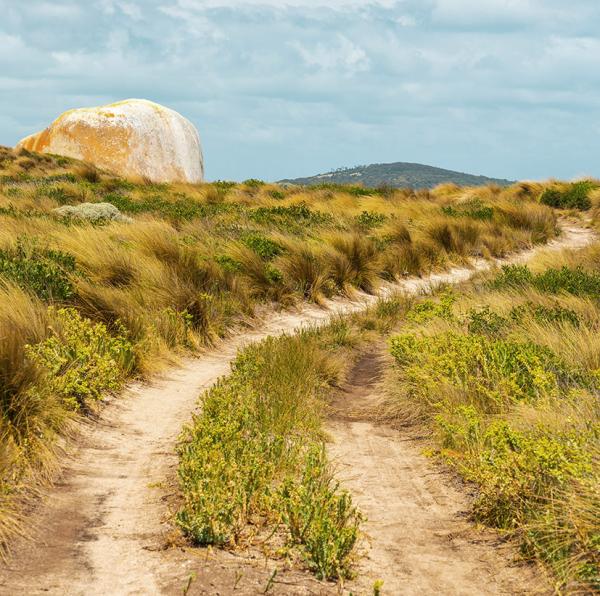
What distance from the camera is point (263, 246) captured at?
1348cm

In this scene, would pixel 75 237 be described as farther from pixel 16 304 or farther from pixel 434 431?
pixel 434 431

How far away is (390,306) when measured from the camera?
40.9ft

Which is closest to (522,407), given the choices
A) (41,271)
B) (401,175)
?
(41,271)

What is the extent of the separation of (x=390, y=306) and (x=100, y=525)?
8.43 meters

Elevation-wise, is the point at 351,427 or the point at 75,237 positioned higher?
the point at 75,237

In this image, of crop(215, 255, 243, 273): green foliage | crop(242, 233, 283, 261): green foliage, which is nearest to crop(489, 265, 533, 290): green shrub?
crop(242, 233, 283, 261): green foliage

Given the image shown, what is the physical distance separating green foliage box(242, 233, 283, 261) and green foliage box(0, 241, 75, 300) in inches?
159

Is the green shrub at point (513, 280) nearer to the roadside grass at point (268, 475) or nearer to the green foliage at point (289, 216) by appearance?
the roadside grass at point (268, 475)

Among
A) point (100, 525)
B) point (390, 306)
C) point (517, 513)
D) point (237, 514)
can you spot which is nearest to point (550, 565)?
point (517, 513)

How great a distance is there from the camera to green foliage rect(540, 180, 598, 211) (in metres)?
31.0

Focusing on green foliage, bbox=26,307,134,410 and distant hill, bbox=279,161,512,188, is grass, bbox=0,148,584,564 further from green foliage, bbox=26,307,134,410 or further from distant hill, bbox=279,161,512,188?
distant hill, bbox=279,161,512,188

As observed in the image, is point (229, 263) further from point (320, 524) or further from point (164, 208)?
point (164, 208)

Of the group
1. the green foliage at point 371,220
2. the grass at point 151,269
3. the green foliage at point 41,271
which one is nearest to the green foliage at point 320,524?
the grass at point 151,269

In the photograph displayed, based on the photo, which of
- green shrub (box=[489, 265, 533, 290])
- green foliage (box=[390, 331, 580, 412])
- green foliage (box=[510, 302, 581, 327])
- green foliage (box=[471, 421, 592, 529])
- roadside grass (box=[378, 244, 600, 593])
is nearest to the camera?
roadside grass (box=[378, 244, 600, 593])
